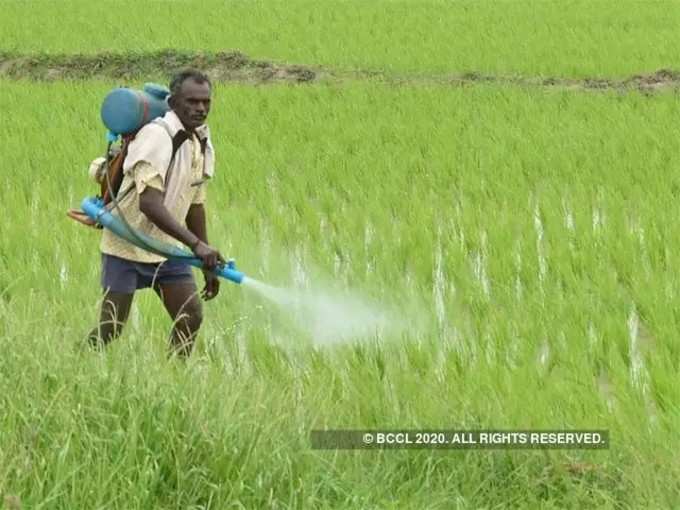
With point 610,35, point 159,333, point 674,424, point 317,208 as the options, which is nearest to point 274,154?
point 317,208

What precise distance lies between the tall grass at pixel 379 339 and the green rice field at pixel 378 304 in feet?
0.04

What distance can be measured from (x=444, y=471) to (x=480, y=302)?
4.92 ft

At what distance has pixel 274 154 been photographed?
22.3 feet

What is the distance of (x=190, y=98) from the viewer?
3160mm

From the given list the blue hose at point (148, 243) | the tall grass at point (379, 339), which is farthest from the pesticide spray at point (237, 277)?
the tall grass at point (379, 339)

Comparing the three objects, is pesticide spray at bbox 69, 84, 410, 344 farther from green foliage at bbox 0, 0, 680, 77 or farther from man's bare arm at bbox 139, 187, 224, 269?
→ green foliage at bbox 0, 0, 680, 77

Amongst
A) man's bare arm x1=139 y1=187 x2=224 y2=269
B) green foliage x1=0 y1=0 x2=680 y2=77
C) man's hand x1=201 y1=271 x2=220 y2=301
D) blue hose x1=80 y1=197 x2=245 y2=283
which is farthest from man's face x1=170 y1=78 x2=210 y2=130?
green foliage x1=0 y1=0 x2=680 y2=77

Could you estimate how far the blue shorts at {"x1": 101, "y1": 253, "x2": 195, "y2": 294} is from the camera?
3.31m

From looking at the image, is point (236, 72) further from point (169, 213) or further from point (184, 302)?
point (169, 213)

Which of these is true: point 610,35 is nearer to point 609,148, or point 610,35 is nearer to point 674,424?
point 609,148

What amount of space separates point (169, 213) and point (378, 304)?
1.21 meters

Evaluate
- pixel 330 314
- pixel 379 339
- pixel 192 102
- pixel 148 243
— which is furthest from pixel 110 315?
pixel 330 314

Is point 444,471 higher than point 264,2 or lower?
lower

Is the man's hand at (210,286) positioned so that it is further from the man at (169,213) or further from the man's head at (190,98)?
the man's head at (190,98)
